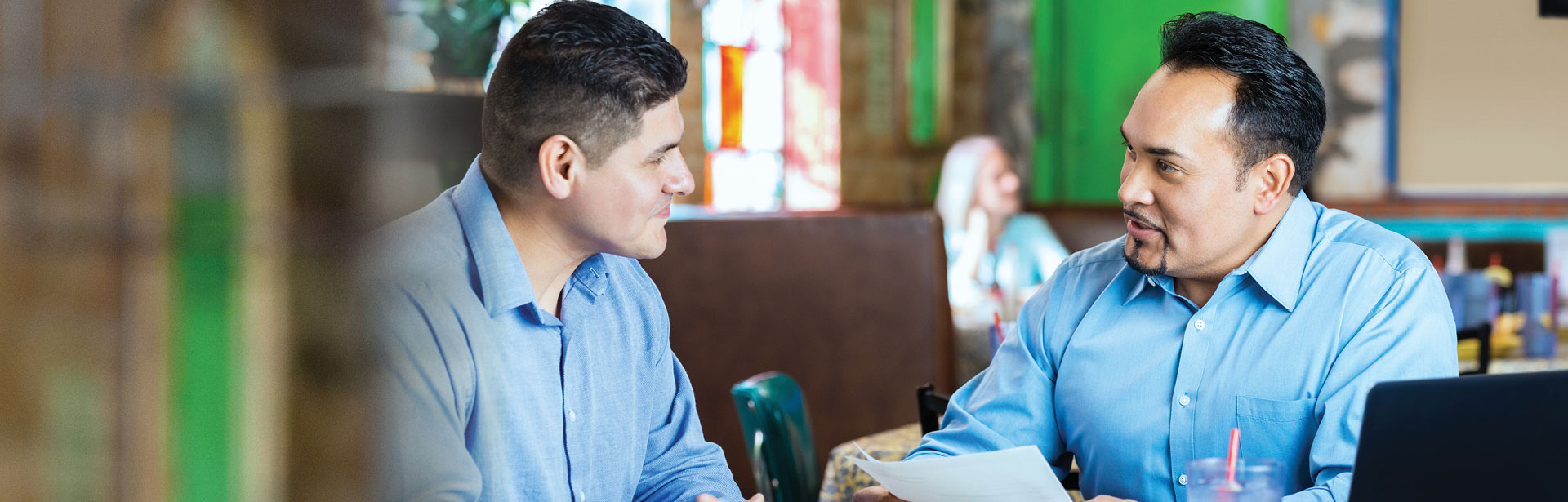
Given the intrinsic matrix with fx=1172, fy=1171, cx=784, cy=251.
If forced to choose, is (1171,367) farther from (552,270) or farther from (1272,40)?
(552,270)

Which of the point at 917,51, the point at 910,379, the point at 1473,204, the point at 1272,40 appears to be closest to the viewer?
the point at 1272,40

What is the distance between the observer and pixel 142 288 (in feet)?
0.61

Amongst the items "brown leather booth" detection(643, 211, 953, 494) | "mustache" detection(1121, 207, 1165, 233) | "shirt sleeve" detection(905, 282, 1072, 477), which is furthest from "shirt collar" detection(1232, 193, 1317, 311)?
"brown leather booth" detection(643, 211, 953, 494)

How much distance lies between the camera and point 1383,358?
130cm

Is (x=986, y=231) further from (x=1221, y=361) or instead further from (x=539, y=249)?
(x=539, y=249)

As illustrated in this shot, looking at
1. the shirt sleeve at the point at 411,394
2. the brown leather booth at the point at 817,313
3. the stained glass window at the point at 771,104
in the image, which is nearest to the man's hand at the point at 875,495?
the shirt sleeve at the point at 411,394

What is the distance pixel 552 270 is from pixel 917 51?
6042 millimetres

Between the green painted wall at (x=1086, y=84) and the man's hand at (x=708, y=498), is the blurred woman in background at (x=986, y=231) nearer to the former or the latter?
the green painted wall at (x=1086, y=84)

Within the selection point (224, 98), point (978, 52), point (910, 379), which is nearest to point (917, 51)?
point (978, 52)

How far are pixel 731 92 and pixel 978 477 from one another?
5168 mm

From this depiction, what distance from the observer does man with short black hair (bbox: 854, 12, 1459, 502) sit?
4.35ft

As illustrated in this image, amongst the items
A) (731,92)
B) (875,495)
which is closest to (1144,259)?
(875,495)

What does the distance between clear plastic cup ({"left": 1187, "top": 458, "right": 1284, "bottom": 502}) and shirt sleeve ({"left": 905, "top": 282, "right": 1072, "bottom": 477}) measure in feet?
1.67

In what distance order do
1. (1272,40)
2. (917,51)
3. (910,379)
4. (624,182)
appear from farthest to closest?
(917,51)
(910,379)
(1272,40)
(624,182)
